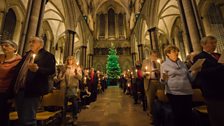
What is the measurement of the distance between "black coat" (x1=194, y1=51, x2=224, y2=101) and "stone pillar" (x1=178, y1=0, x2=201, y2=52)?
15.3 feet

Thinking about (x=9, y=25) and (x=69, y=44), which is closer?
(x=9, y=25)

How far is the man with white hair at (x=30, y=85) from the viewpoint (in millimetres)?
1542

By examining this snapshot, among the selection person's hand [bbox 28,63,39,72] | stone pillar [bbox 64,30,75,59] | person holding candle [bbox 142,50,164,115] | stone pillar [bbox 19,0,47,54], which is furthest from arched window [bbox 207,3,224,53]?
stone pillar [bbox 19,0,47,54]

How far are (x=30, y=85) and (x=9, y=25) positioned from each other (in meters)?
12.1

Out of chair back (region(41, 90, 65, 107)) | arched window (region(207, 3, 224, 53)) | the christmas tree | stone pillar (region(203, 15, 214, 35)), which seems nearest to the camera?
chair back (region(41, 90, 65, 107))

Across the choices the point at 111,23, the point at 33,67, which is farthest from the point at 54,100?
the point at 111,23

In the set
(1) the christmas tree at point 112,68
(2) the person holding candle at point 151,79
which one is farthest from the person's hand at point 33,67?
(1) the christmas tree at point 112,68

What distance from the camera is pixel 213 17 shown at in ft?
33.3

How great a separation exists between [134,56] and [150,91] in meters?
18.4

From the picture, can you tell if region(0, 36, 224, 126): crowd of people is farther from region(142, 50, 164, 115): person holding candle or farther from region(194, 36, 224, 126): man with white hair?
region(142, 50, 164, 115): person holding candle

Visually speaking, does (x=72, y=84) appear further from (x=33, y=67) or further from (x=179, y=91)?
(x=179, y=91)

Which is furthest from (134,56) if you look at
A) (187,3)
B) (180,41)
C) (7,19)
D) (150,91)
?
(150,91)

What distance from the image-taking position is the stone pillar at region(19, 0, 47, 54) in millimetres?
A: 5398

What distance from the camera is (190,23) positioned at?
577 centimetres
